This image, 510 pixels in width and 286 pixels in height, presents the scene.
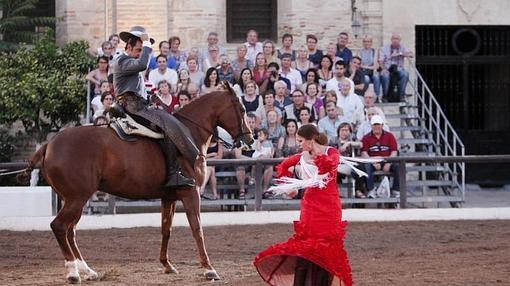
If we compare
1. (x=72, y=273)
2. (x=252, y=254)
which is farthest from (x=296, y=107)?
(x=72, y=273)

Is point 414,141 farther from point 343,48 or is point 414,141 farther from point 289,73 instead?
point 289,73

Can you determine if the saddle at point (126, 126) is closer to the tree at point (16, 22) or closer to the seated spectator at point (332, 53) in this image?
the seated spectator at point (332, 53)

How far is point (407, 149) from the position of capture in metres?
22.9

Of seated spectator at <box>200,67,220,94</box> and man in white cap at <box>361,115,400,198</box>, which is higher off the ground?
seated spectator at <box>200,67,220,94</box>

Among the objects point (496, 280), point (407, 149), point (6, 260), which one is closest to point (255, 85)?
point (407, 149)

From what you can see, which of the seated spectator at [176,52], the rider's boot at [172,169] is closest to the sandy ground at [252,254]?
the rider's boot at [172,169]

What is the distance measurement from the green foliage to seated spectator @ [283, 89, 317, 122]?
4641 mm

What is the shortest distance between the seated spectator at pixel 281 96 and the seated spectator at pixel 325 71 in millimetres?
1008

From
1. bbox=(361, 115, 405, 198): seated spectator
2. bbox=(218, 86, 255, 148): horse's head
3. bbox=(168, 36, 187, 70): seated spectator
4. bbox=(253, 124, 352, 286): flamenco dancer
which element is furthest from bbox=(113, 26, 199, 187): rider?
bbox=(168, 36, 187, 70): seated spectator

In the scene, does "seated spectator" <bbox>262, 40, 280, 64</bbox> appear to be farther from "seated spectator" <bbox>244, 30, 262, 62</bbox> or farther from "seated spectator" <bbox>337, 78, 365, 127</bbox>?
"seated spectator" <bbox>337, 78, 365, 127</bbox>

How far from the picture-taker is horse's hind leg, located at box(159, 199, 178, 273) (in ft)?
43.7

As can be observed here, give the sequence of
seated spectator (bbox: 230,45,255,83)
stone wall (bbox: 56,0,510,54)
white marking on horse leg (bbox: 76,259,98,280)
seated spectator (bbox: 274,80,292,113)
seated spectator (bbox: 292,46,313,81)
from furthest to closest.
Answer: stone wall (bbox: 56,0,510,54) → seated spectator (bbox: 292,46,313,81) → seated spectator (bbox: 230,45,255,83) → seated spectator (bbox: 274,80,292,113) → white marking on horse leg (bbox: 76,259,98,280)

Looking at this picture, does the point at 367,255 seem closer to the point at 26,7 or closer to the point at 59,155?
the point at 59,155

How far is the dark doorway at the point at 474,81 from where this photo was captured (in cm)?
2622
